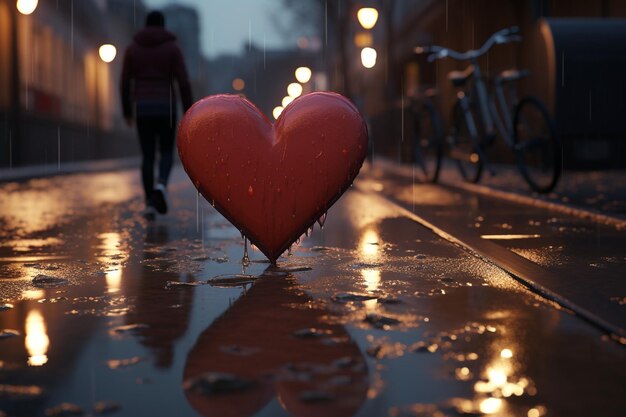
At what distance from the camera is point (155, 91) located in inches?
408

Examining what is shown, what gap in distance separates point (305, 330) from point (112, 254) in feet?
10.4

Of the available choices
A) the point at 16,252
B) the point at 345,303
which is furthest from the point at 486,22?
the point at 345,303

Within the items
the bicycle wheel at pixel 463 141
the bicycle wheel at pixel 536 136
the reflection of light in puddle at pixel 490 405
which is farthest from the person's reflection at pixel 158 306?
the bicycle wheel at pixel 463 141

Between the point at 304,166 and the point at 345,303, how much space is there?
4.00ft

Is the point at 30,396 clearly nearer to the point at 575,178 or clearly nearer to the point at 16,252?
the point at 16,252

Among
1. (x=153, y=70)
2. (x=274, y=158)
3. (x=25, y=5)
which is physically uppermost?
(x=25, y=5)

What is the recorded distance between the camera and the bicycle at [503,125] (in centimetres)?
1143

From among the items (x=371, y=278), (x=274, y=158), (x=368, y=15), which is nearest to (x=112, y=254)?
(x=274, y=158)

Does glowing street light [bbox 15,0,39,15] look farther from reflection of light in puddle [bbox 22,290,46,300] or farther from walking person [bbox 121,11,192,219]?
reflection of light in puddle [bbox 22,290,46,300]

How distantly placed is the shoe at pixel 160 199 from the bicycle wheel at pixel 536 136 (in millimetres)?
3826

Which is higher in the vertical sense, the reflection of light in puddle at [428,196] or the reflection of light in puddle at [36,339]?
the reflection of light in puddle at [36,339]

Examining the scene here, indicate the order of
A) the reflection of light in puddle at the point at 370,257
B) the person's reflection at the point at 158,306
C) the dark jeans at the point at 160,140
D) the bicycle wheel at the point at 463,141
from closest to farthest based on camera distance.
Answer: the person's reflection at the point at 158,306 → the reflection of light in puddle at the point at 370,257 → the dark jeans at the point at 160,140 → the bicycle wheel at the point at 463,141

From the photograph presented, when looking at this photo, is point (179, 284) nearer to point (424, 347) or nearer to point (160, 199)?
point (424, 347)

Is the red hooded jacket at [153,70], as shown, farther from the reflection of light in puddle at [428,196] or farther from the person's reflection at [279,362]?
the person's reflection at [279,362]
